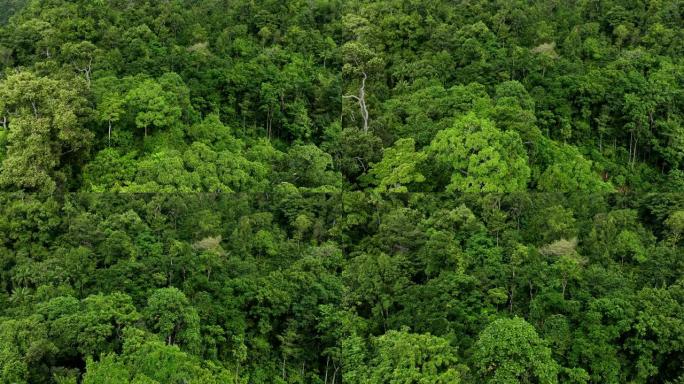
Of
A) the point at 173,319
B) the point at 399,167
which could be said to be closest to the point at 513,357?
the point at 399,167

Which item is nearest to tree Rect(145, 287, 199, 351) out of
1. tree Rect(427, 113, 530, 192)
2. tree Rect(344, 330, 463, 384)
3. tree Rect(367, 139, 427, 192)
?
tree Rect(344, 330, 463, 384)

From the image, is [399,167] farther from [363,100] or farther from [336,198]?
[336,198]

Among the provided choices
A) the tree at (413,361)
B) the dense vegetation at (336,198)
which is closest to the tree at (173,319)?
the dense vegetation at (336,198)

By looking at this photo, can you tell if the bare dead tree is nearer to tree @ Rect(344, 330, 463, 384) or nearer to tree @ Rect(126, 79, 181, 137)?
tree @ Rect(126, 79, 181, 137)

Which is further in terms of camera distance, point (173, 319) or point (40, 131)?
point (173, 319)

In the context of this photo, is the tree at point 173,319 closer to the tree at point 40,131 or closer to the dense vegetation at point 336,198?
the dense vegetation at point 336,198

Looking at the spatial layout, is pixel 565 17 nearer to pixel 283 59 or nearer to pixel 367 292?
pixel 283 59


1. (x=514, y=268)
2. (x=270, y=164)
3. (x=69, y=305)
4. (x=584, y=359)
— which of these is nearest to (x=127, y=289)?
(x=69, y=305)
